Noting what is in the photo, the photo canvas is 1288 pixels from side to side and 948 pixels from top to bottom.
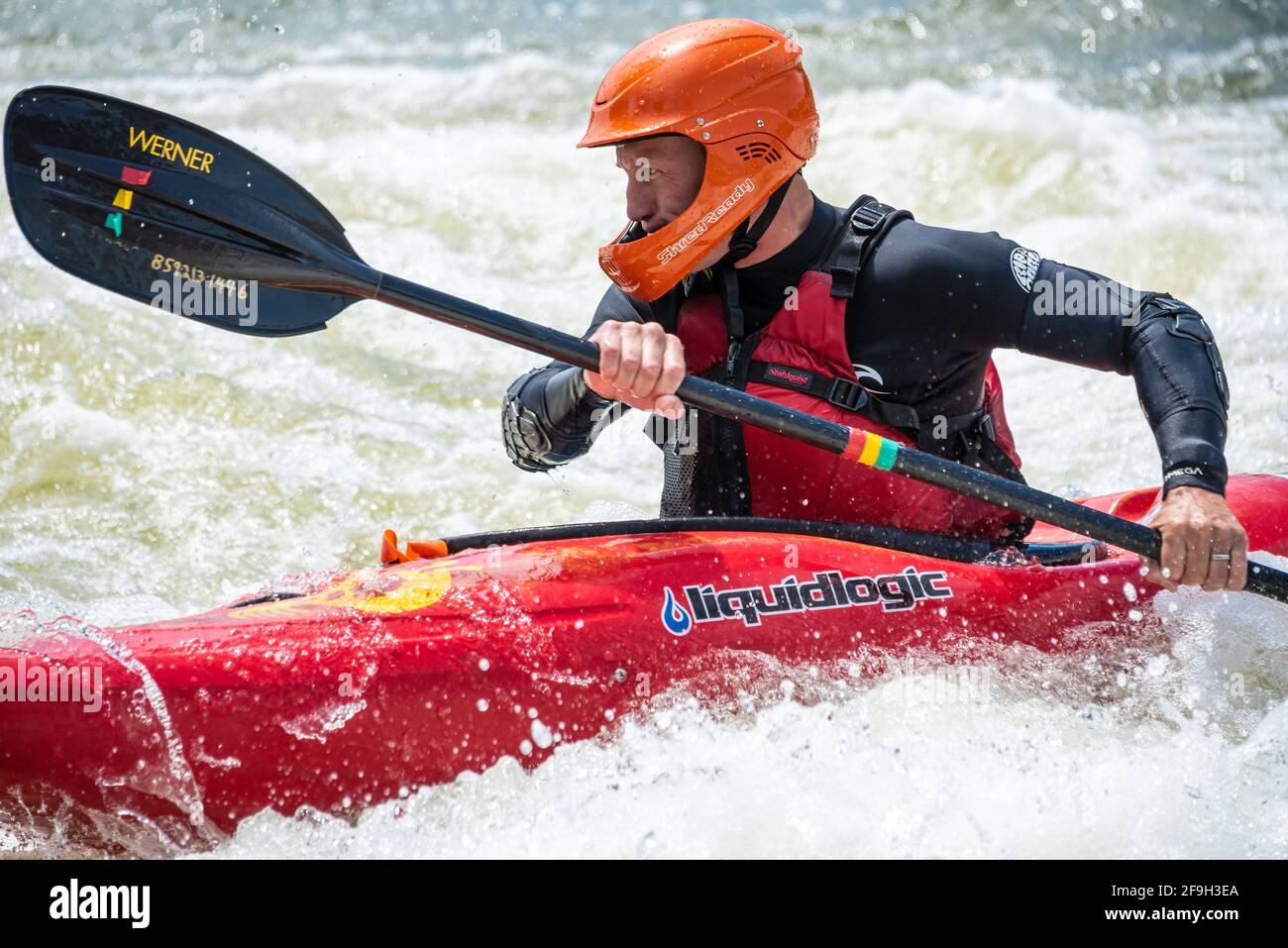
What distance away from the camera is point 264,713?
250cm

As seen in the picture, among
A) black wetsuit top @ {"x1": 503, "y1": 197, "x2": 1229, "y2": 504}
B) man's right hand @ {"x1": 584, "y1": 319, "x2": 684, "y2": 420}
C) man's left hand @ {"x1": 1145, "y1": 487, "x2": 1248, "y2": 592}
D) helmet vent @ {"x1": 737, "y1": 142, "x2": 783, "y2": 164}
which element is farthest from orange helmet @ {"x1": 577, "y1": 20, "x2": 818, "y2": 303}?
man's left hand @ {"x1": 1145, "y1": 487, "x2": 1248, "y2": 592}

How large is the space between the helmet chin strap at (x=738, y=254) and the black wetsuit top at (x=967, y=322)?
34 millimetres

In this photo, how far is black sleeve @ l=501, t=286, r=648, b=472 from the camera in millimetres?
2889

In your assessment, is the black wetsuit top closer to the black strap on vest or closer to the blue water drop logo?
the black strap on vest

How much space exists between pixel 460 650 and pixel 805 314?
0.98 metres

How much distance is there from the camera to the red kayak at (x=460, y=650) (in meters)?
2.46

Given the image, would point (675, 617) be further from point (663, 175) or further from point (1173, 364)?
point (1173, 364)

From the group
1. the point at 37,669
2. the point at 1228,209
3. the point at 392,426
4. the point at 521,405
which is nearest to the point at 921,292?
the point at 521,405

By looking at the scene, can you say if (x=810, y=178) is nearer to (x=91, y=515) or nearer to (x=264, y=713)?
(x=91, y=515)

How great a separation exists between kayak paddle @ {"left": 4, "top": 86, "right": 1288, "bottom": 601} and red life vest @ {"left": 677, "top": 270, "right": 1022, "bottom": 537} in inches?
9.6

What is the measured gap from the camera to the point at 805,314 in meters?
2.87

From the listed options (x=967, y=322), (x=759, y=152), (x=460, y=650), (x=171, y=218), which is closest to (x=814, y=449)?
(x=967, y=322)

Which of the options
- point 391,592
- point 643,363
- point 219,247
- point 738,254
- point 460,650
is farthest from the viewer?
point 738,254

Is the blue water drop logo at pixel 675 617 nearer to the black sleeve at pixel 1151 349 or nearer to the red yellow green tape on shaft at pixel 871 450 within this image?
the red yellow green tape on shaft at pixel 871 450
